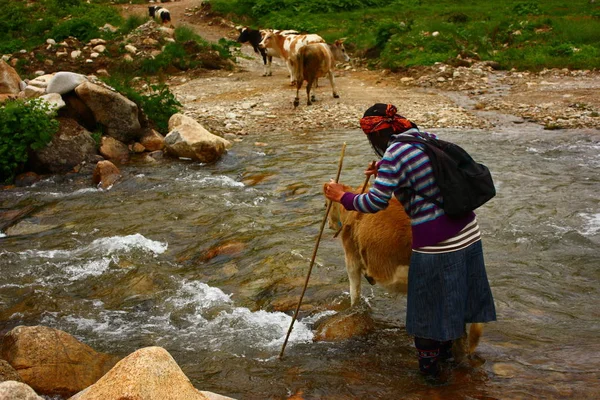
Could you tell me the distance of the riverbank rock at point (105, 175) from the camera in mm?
11164

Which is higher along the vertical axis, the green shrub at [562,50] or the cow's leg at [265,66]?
the green shrub at [562,50]

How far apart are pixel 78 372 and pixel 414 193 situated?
3034 millimetres

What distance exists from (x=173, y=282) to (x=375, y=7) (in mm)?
25448

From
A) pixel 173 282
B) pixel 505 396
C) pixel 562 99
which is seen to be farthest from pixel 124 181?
pixel 562 99

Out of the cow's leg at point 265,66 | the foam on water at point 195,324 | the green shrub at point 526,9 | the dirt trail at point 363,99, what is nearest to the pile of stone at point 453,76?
the dirt trail at point 363,99

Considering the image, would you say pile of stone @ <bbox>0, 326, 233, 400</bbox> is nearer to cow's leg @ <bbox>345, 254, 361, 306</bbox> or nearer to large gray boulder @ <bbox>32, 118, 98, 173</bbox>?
cow's leg @ <bbox>345, 254, 361, 306</bbox>

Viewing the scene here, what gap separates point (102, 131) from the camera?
13047 mm

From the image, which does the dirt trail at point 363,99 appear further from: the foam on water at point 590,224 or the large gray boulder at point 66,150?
the foam on water at point 590,224

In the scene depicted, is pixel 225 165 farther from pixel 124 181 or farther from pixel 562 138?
pixel 562 138

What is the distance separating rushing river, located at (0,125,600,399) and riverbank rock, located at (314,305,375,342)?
0.35ft

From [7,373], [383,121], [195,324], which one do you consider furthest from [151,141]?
[383,121]

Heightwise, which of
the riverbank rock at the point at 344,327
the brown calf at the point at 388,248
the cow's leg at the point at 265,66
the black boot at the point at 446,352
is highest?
the brown calf at the point at 388,248

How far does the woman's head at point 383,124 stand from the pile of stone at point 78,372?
2026 mm

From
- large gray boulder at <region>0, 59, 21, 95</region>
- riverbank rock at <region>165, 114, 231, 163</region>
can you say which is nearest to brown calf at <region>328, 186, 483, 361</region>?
riverbank rock at <region>165, 114, 231, 163</region>
